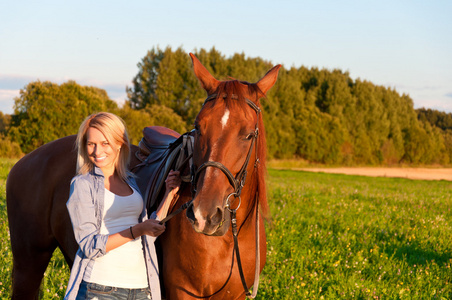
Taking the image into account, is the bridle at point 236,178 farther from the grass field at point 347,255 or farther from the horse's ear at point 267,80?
the grass field at point 347,255

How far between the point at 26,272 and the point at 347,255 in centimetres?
457

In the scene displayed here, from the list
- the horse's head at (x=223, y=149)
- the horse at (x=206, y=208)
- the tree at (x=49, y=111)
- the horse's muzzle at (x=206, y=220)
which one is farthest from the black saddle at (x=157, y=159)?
the tree at (x=49, y=111)

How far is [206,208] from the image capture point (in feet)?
7.88

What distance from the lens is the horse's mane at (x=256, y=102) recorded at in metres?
2.81

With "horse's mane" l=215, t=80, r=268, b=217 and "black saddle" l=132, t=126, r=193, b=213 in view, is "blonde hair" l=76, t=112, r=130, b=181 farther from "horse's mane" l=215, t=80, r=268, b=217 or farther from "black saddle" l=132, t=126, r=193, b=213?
"horse's mane" l=215, t=80, r=268, b=217

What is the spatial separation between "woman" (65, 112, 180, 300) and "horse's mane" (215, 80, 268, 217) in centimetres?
75

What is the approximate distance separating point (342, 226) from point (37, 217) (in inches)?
222

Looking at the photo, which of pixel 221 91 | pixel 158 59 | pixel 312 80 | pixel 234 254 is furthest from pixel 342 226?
pixel 312 80

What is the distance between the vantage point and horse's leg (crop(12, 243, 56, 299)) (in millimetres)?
4078

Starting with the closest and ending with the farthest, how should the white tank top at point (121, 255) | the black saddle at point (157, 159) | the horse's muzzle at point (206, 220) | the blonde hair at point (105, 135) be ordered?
1. the horse's muzzle at point (206, 220)
2. the white tank top at point (121, 255)
3. the blonde hair at point (105, 135)
4. the black saddle at point (157, 159)

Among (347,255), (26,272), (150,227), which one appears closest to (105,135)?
(150,227)

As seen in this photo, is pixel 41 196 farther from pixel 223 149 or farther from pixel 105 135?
pixel 223 149

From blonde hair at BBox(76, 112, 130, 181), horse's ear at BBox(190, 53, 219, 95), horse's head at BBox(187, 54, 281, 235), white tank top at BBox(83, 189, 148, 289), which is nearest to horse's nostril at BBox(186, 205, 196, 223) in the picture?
horse's head at BBox(187, 54, 281, 235)

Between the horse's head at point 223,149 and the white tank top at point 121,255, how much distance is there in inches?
20.3
